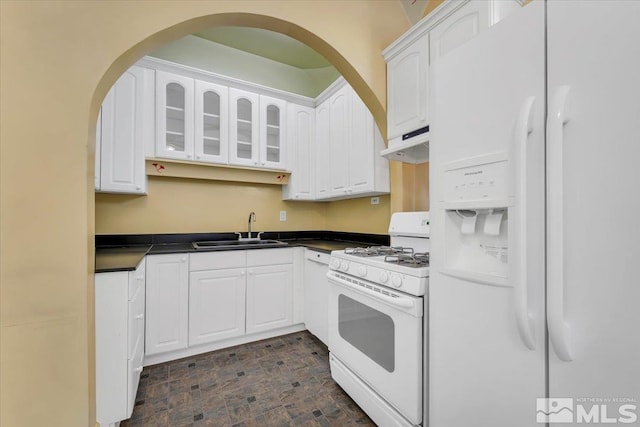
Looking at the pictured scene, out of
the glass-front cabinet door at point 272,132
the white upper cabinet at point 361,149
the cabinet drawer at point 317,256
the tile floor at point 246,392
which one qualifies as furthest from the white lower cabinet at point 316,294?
the glass-front cabinet door at point 272,132

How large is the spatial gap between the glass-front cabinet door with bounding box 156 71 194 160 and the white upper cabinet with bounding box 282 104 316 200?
1.02m

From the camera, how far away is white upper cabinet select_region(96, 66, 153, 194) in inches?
84.9

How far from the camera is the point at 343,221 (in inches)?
127

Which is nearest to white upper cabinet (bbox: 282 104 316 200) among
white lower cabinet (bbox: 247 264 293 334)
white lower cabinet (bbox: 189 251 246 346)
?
white lower cabinet (bbox: 247 264 293 334)

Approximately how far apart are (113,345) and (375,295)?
1420mm

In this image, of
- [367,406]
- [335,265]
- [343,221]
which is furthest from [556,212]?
[343,221]

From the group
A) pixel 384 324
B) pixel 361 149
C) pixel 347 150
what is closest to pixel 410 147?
pixel 361 149

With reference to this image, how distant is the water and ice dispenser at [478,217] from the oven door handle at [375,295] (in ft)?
0.98

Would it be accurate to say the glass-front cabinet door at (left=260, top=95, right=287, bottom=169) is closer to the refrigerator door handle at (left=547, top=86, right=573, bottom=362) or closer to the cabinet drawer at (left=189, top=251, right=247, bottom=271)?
the cabinet drawer at (left=189, top=251, right=247, bottom=271)

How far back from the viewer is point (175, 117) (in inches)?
98.8

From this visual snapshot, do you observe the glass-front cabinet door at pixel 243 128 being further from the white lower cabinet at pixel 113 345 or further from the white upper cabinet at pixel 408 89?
the white lower cabinet at pixel 113 345

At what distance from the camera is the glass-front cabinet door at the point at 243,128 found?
107 inches

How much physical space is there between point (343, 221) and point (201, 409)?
2.18 m

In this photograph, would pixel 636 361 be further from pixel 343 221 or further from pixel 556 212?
pixel 343 221
